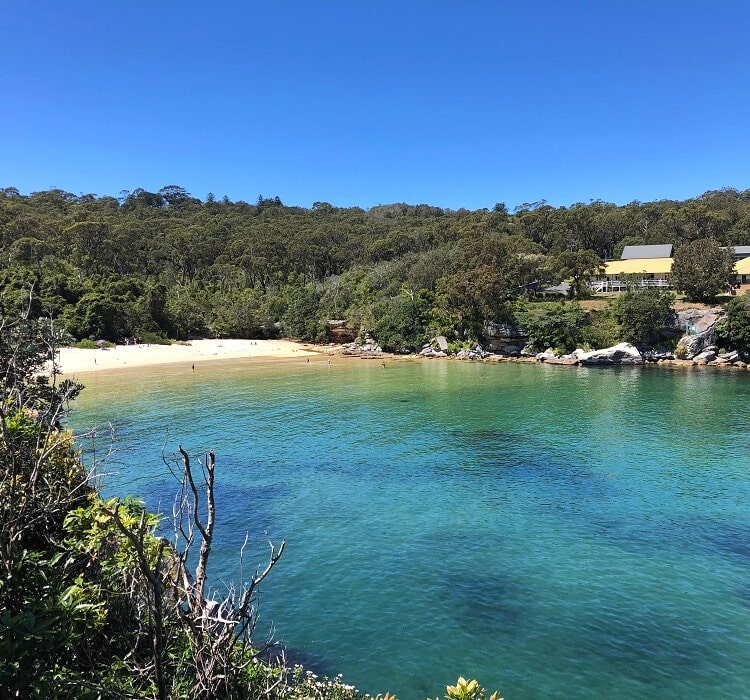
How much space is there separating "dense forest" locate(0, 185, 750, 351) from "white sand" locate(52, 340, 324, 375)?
16.1 feet

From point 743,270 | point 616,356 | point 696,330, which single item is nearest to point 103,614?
point 616,356

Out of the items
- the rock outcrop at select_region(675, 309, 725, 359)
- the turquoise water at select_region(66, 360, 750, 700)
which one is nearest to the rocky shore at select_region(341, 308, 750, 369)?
the rock outcrop at select_region(675, 309, 725, 359)

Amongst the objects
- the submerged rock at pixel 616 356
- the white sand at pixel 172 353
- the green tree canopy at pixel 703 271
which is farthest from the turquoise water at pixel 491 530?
the green tree canopy at pixel 703 271

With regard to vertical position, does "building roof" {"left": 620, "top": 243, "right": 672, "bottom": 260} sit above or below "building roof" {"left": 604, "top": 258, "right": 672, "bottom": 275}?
above

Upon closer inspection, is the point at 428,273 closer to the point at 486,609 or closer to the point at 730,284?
the point at 730,284

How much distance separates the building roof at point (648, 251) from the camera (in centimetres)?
9006

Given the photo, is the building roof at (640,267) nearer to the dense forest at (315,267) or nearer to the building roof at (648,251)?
the building roof at (648,251)

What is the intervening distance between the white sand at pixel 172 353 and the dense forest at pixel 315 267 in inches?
194

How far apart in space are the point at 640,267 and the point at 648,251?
29.2 ft

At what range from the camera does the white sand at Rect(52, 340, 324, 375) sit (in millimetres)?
66438

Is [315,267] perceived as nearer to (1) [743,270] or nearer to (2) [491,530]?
(1) [743,270]

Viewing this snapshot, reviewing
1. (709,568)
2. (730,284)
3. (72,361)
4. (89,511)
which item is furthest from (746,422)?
(72,361)

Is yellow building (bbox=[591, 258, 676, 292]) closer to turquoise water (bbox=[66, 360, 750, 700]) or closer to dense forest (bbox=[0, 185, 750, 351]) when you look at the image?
dense forest (bbox=[0, 185, 750, 351])

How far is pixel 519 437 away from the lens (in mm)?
32312
